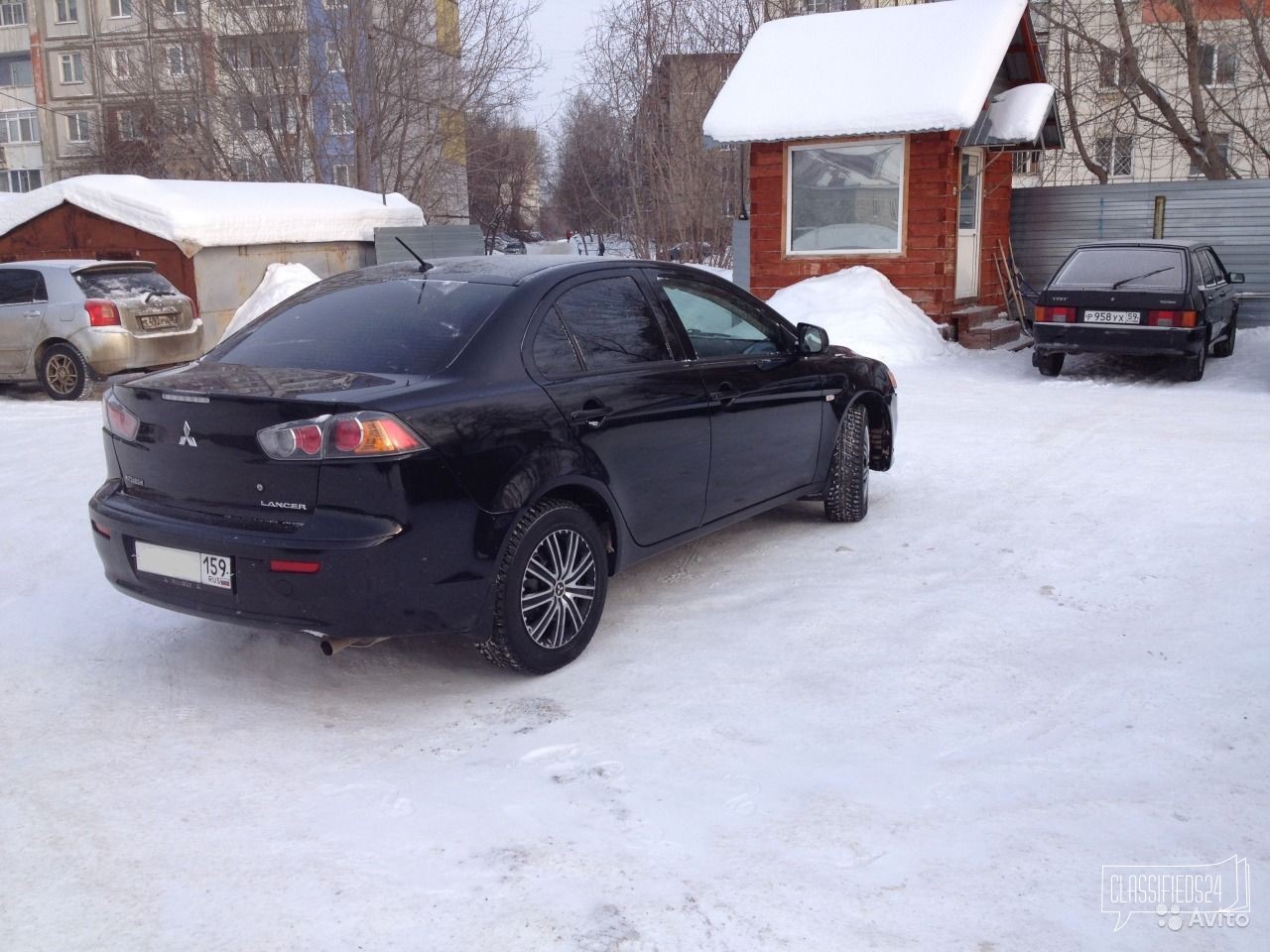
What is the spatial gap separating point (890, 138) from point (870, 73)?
1.21 meters

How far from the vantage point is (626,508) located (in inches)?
186

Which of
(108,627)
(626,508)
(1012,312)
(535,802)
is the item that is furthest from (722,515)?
(1012,312)

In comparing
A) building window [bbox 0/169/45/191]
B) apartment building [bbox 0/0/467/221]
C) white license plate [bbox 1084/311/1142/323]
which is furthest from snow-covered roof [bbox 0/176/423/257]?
building window [bbox 0/169/45/191]

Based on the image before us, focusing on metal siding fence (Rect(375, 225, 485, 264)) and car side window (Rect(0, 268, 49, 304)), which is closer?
car side window (Rect(0, 268, 49, 304))

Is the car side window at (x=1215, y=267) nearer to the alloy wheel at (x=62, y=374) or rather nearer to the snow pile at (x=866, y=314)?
the snow pile at (x=866, y=314)

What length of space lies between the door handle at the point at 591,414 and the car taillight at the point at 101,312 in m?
9.13

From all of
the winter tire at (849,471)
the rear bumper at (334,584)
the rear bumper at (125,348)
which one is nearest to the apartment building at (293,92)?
the rear bumper at (125,348)

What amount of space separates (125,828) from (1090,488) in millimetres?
5968

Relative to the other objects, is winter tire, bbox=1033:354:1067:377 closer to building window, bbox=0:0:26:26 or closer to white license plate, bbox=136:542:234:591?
white license plate, bbox=136:542:234:591

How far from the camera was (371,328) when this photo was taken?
4516 mm

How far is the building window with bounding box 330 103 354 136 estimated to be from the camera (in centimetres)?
2705

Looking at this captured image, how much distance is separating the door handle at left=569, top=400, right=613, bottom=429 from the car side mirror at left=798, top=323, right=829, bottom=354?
179 cm

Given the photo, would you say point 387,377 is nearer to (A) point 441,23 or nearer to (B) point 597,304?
(B) point 597,304

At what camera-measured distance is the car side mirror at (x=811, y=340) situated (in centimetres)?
606
